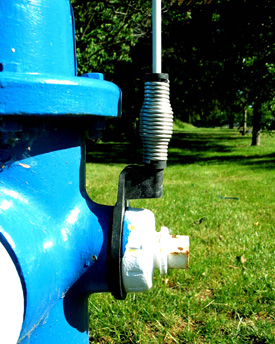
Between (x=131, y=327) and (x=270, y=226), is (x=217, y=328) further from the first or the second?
(x=270, y=226)

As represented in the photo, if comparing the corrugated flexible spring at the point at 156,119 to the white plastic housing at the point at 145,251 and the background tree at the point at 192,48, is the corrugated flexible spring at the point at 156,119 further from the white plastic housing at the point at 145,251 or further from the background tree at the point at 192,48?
the background tree at the point at 192,48

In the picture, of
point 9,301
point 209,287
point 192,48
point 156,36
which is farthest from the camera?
point 192,48

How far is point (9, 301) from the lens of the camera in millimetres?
770

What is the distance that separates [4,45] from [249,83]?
8489 millimetres

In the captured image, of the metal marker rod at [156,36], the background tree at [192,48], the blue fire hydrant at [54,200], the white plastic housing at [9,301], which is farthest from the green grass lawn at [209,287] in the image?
the background tree at [192,48]

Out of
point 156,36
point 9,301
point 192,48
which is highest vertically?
point 192,48

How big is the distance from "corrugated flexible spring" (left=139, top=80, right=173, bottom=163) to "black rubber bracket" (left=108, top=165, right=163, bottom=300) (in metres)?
0.06

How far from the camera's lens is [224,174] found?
23.5 feet

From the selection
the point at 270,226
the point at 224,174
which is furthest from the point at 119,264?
the point at 224,174

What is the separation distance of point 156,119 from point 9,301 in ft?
1.83

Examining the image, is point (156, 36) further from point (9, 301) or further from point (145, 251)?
point (9, 301)

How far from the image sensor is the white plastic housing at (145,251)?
39.4 inches

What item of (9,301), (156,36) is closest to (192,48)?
(156,36)

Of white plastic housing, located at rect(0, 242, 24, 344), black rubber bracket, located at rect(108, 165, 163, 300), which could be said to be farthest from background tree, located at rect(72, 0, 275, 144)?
white plastic housing, located at rect(0, 242, 24, 344)
